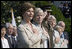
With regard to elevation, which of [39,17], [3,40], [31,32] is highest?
[39,17]

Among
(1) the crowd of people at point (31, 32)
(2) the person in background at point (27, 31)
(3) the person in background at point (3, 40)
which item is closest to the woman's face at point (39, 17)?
(1) the crowd of people at point (31, 32)

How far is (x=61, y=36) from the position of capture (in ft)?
14.2

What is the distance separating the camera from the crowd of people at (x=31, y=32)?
3416mm

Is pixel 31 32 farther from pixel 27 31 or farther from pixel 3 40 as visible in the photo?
pixel 3 40

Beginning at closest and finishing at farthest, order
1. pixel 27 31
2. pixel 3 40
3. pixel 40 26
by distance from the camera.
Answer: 1. pixel 27 31
2. pixel 3 40
3. pixel 40 26

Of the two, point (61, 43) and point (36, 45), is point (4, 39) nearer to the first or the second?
point (36, 45)

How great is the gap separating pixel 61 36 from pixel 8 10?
1.31 metres

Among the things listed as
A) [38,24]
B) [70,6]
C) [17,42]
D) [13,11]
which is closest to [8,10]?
[13,11]

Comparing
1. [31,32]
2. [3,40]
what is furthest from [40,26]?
[3,40]

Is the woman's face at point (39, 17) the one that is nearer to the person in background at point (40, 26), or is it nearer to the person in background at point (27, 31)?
the person in background at point (40, 26)

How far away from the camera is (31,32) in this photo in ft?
11.5

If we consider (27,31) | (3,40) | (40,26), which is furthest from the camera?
(40,26)

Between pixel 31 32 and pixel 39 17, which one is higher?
pixel 39 17

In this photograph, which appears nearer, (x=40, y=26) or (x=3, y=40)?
(x=3, y=40)
